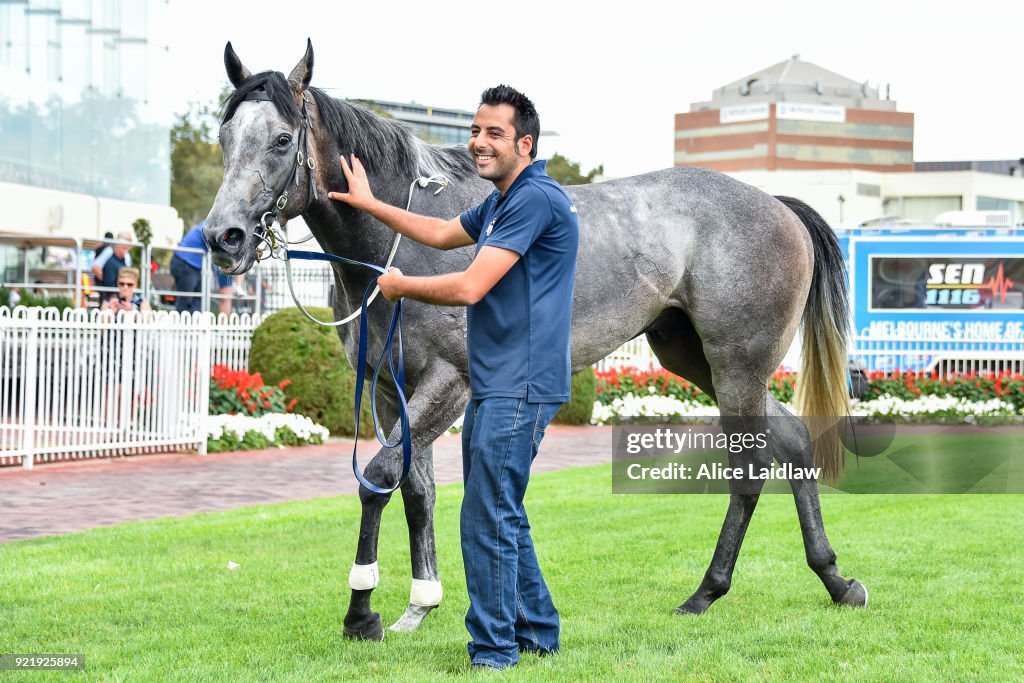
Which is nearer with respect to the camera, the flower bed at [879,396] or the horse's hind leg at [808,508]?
the horse's hind leg at [808,508]

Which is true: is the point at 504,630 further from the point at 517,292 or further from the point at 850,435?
the point at 850,435

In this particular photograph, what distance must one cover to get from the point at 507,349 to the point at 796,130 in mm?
116511

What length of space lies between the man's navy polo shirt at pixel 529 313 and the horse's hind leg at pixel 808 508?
5.99 ft

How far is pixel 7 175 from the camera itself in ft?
57.6

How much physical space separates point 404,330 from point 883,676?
2198mm

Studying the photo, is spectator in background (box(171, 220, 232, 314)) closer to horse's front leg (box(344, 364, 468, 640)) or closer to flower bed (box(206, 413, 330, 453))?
flower bed (box(206, 413, 330, 453))

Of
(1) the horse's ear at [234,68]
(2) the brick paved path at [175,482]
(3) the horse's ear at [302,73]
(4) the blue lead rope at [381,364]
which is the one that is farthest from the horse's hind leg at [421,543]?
(2) the brick paved path at [175,482]

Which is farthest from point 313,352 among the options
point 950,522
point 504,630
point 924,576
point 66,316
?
point 504,630

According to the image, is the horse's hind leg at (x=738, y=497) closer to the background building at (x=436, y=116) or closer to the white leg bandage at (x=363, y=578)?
the white leg bandage at (x=363, y=578)

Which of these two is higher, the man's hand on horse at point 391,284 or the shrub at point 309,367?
the man's hand on horse at point 391,284

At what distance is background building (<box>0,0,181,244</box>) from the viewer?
696 inches

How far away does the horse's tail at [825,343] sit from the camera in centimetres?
589

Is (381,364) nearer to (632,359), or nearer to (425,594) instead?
(425,594)
